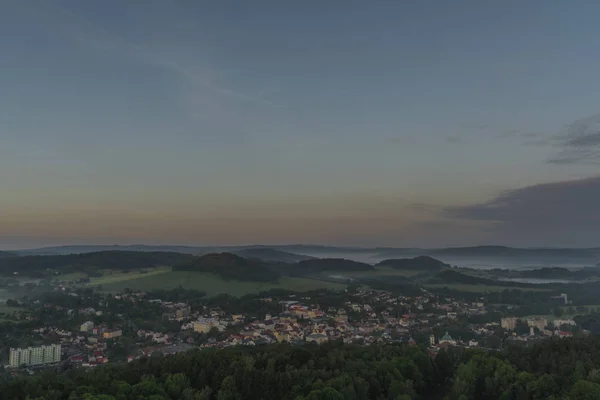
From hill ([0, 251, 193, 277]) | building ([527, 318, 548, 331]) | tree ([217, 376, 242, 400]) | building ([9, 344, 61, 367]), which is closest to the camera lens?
tree ([217, 376, 242, 400])

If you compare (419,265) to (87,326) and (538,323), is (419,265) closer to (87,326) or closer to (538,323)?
(538,323)

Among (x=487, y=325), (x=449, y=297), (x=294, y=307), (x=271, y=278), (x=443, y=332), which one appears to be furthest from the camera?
(x=271, y=278)

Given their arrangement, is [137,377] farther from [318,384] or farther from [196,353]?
[318,384]

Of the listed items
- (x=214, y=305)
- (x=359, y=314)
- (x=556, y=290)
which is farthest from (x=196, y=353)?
(x=556, y=290)

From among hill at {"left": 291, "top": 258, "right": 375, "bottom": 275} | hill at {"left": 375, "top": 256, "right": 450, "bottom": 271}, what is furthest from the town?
hill at {"left": 375, "top": 256, "right": 450, "bottom": 271}

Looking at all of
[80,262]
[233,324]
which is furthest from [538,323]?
[80,262]

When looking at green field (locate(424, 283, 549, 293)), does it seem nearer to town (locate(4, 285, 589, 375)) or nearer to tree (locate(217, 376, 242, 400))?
town (locate(4, 285, 589, 375))
